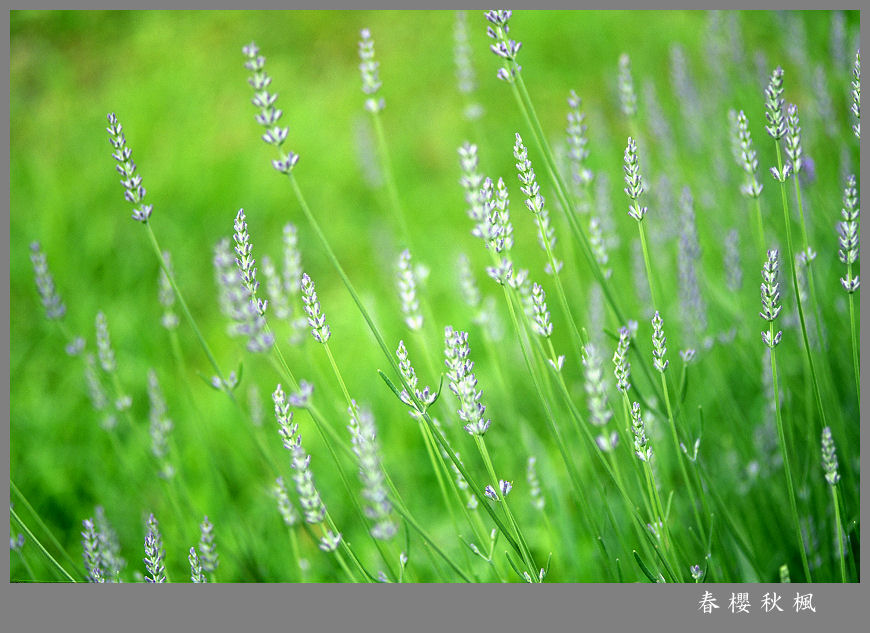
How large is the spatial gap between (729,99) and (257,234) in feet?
6.71

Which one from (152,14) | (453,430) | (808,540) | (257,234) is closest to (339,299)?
(257,234)

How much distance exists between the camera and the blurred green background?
2.25m

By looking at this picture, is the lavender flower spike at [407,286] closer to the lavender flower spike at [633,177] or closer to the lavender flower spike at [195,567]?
the lavender flower spike at [633,177]

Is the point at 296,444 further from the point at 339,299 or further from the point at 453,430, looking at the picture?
the point at 339,299

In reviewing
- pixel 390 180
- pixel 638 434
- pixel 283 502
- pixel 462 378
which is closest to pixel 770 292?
pixel 638 434

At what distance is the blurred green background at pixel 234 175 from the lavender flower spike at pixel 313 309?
42.4 inches

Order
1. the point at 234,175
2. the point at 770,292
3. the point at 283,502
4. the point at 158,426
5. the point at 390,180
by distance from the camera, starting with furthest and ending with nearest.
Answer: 1. the point at 234,175
2. the point at 158,426
3. the point at 390,180
4. the point at 283,502
5. the point at 770,292

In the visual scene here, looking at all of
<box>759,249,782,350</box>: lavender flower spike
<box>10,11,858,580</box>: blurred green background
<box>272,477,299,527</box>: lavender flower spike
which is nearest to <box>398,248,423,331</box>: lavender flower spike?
<box>272,477,299,527</box>: lavender flower spike

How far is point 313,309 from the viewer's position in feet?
3.09

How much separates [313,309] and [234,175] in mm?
2712

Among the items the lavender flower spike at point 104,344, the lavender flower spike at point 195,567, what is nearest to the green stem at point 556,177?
the lavender flower spike at point 195,567

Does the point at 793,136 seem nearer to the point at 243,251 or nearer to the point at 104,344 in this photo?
the point at 243,251

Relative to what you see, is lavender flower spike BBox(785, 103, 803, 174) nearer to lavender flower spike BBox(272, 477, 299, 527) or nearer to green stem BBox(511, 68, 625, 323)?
green stem BBox(511, 68, 625, 323)

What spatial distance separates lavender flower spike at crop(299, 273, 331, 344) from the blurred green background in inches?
42.4
